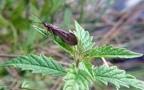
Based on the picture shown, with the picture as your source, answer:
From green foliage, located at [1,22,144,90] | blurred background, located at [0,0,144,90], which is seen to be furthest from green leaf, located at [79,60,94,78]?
blurred background, located at [0,0,144,90]

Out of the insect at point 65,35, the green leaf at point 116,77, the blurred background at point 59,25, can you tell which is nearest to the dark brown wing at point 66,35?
the insect at point 65,35

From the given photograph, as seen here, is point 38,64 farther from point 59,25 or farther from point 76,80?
point 59,25

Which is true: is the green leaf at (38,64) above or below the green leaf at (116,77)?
above

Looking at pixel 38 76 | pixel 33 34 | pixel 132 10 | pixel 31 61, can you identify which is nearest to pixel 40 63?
pixel 31 61

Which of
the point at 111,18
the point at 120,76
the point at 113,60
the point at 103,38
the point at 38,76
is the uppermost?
the point at 111,18

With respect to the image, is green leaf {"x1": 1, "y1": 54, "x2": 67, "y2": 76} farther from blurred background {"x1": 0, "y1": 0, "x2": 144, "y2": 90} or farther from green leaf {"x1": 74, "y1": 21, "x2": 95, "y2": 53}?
blurred background {"x1": 0, "y1": 0, "x2": 144, "y2": 90}

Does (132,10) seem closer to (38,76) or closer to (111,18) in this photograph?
(111,18)

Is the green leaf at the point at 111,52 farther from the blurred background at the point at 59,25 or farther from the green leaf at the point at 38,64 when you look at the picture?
the blurred background at the point at 59,25
